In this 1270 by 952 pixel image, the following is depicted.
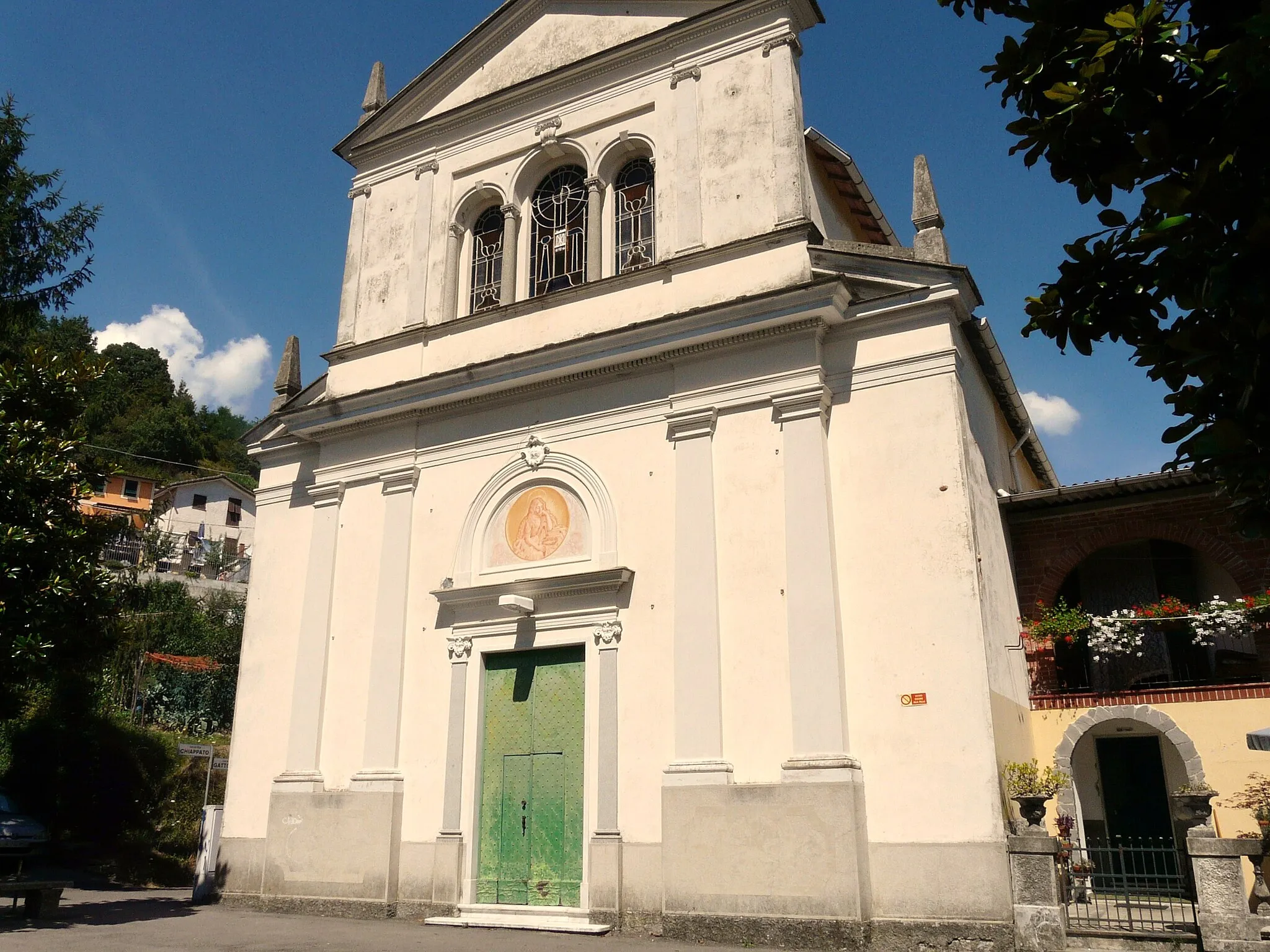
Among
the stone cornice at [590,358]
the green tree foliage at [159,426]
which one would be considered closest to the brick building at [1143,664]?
the stone cornice at [590,358]

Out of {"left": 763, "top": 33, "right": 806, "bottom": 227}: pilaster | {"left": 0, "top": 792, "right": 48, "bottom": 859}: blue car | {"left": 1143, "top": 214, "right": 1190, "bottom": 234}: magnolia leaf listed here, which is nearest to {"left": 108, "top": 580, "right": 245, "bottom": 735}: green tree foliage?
{"left": 0, "top": 792, "right": 48, "bottom": 859}: blue car

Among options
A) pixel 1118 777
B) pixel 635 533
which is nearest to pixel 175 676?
pixel 635 533

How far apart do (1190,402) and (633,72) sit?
12206mm

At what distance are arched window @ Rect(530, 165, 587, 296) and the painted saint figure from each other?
3385 mm

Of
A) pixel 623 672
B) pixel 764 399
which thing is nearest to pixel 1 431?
pixel 623 672

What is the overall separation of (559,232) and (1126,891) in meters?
11.3

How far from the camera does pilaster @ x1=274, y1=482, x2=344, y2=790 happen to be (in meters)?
14.4

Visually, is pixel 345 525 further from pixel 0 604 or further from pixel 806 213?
pixel 806 213

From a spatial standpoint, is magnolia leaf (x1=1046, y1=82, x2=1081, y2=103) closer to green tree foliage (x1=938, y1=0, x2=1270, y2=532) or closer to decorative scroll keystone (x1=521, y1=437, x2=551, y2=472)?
green tree foliage (x1=938, y1=0, x2=1270, y2=532)

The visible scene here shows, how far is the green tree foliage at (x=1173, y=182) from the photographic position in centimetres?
401

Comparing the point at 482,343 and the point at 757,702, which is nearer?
the point at 757,702

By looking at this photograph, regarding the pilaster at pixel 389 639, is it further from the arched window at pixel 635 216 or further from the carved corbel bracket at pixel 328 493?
the arched window at pixel 635 216

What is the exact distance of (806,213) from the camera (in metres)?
13.3

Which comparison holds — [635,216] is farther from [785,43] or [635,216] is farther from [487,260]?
[785,43]
